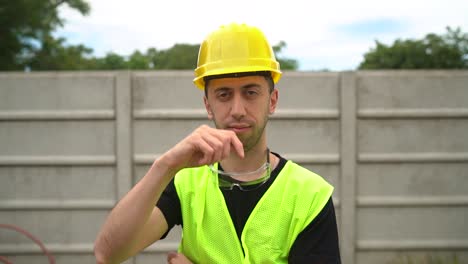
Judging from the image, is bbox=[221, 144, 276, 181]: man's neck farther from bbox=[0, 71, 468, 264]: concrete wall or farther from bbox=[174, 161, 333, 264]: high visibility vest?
bbox=[0, 71, 468, 264]: concrete wall

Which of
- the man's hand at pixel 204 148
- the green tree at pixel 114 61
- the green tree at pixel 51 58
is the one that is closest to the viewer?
the man's hand at pixel 204 148

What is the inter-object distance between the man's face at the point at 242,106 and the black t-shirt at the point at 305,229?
156 millimetres

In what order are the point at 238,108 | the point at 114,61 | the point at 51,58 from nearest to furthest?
the point at 238,108 < the point at 51,58 < the point at 114,61

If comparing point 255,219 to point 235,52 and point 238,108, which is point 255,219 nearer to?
point 238,108

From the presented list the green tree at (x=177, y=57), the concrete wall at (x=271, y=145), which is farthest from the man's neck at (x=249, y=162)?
the green tree at (x=177, y=57)

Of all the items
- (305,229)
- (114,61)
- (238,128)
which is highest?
(114,61)

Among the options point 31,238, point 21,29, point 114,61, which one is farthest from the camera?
point 114,61

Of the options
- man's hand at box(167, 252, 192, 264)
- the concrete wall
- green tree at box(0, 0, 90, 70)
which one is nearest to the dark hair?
man's hand at box(167, 252, 192, 264)

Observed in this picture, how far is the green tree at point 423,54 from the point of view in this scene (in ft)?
70.3

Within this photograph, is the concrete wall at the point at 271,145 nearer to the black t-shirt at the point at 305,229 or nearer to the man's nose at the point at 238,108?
the black t-shirt at the point at 305,229

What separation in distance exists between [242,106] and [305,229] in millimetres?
403

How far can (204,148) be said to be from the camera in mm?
1253

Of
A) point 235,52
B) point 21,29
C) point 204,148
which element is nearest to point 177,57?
point 21,29

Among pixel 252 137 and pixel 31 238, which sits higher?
pixel 252 137
